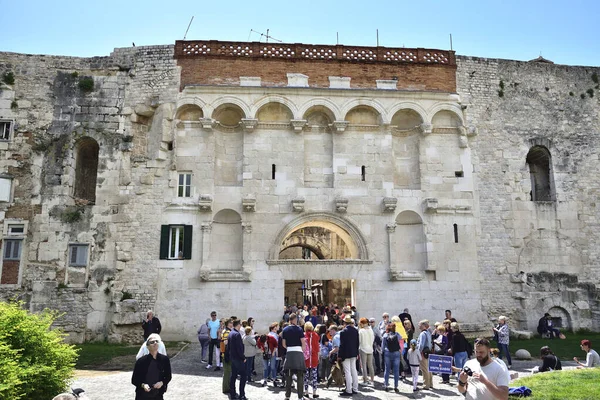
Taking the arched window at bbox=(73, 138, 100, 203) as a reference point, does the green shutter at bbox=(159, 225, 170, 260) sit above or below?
below

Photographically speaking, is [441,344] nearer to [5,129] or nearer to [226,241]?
[226,241]

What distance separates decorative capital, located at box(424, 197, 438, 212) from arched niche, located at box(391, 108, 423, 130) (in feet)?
10.8

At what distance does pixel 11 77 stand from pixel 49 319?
13470mm

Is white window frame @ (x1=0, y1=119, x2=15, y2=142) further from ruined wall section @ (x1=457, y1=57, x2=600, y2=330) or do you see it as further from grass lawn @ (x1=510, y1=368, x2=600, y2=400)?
grass lawn @ (x1=510, y1=368, x2=600, y2=400)

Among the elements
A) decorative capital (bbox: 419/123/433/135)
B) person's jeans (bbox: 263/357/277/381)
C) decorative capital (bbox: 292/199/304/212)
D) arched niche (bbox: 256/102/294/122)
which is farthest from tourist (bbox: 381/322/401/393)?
arched niche (bbox: 256/102/294/122)

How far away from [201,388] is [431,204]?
1130cm

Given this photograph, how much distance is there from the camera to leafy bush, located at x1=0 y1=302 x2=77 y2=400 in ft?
23.5

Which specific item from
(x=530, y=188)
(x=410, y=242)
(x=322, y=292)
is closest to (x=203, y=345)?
(x=410, y=242)

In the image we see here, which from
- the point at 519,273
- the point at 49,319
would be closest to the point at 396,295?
the point at 519,273

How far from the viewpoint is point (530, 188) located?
1922 cm

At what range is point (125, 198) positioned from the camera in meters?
17.9

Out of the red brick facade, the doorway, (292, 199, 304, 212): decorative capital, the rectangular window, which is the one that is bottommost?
the doorway

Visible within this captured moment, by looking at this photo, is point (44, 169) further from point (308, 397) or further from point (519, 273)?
point (519, 273)

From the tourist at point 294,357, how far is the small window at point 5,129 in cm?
1491
